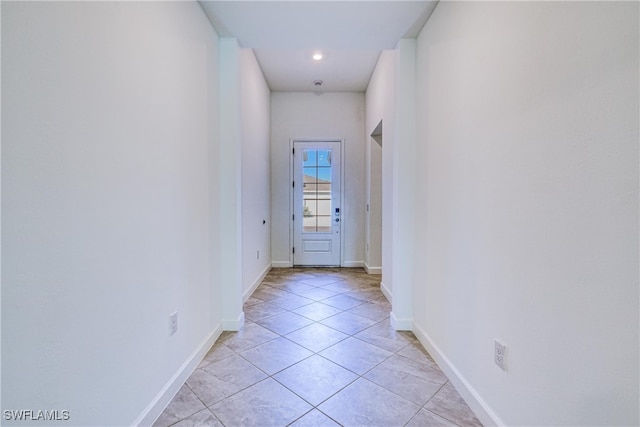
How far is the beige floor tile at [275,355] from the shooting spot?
2.02m

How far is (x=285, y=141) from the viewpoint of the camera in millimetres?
5137

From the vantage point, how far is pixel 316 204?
205 inches

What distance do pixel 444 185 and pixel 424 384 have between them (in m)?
1.27

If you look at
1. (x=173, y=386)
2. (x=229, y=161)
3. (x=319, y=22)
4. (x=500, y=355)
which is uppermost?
(x=319, y=22)

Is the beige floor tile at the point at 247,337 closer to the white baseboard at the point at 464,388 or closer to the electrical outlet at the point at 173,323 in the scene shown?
the electrical outlet at the point at 173,323

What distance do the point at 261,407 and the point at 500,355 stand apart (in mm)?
1252

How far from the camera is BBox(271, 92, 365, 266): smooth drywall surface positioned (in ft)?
16.6

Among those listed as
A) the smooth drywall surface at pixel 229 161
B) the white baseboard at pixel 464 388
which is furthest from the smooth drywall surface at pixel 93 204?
the white baseboard at pixel 464 388

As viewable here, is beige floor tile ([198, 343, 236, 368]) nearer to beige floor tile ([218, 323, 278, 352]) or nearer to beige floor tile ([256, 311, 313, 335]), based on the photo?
beige floor tile ([218, 323, 278, 352])

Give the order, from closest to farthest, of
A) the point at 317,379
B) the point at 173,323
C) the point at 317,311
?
the point at 173,323
the point at 317,379
the point at 317,311

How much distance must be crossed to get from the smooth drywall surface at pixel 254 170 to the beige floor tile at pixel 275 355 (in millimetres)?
1150

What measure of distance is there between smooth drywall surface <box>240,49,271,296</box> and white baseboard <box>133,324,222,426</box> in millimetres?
1191

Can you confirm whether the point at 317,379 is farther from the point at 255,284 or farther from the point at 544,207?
the point at 255,284

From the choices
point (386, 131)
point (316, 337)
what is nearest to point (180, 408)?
point (316, 337)
